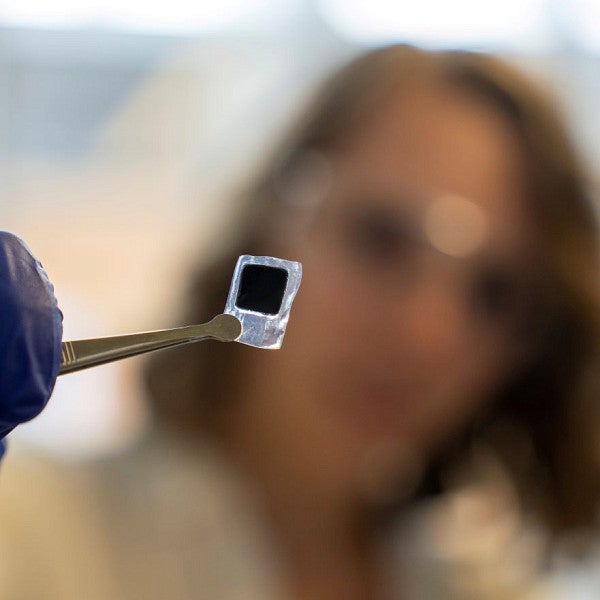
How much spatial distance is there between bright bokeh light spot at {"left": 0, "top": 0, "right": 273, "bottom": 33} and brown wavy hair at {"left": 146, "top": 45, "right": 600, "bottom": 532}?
32 centimetres

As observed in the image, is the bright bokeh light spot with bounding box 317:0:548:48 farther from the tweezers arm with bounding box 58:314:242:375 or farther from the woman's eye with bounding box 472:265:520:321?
the tweezers arm with bounding box 58:314:242:375

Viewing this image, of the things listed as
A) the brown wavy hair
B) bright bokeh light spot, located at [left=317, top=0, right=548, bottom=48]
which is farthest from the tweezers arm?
bright bokeh light spot, located at [left=317, top=0, right=548, bottom=48]

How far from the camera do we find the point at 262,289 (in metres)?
0.27

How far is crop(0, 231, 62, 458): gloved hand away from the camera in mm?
214

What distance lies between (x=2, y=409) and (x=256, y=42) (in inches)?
32.1

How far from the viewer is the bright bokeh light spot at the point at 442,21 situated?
0.84m

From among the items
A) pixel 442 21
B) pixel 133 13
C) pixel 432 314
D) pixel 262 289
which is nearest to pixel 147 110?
pixel 133 13

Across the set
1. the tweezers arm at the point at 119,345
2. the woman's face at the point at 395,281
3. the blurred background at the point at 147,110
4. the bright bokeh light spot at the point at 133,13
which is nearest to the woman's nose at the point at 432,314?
the woman's face at the point at 395,281

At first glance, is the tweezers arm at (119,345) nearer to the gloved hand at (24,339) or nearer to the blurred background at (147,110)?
the gloved hand at (24,339)

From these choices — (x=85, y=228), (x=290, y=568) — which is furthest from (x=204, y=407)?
(x=85, y=228)

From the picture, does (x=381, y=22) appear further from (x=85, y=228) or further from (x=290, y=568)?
(x=290, y=568)

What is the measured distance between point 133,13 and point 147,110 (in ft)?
0.39

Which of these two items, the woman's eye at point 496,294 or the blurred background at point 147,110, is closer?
the woman's eye at point 496,294

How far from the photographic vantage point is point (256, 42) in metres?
0.95
